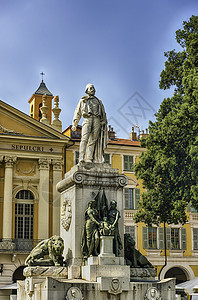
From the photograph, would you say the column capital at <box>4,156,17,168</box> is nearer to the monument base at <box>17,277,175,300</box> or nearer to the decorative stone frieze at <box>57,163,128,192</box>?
the decorative stone frieze at <box>57,163,128,192</box>

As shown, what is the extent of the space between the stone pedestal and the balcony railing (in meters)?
25.2

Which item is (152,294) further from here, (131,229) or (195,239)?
(195,239)

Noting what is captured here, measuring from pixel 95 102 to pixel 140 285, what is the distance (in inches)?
175

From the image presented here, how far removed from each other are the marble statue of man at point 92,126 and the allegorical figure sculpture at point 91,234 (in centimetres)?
143

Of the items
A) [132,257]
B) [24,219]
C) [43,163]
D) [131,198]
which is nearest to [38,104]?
[43,163]

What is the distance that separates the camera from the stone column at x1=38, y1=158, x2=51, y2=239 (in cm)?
3869

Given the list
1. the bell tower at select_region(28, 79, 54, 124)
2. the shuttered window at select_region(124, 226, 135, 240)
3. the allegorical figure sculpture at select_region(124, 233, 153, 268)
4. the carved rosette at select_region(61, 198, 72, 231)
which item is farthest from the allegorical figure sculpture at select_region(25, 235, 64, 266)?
the bell tower at select_region(28, 79, 54, 124)

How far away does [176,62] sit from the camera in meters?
27.7

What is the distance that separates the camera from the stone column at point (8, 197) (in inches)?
1496

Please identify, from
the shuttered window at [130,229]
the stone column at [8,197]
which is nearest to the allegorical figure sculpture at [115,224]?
the stone column at [8,197]

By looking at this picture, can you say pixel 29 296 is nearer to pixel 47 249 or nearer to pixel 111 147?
pixel 47 249

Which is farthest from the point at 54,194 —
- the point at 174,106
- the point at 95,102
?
the point at 95,102

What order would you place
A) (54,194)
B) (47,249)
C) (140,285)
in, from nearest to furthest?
(140,285), (47,249), (54,194)

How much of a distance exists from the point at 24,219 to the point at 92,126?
1057 inches
